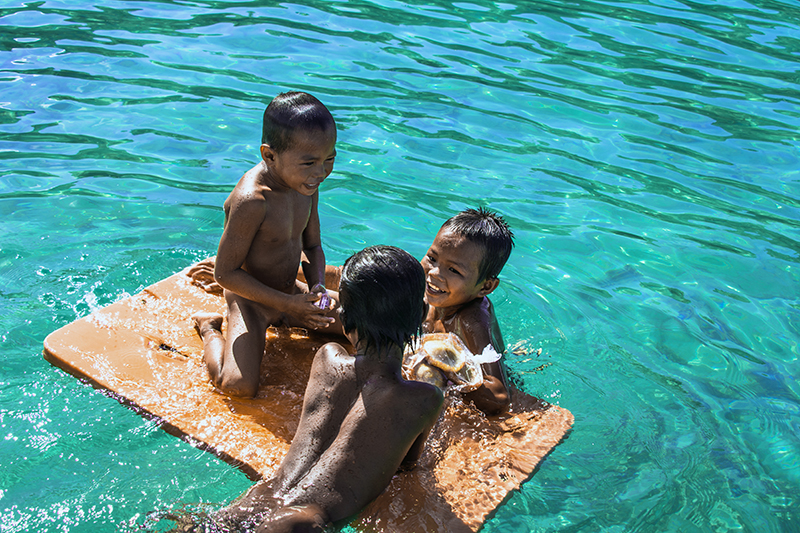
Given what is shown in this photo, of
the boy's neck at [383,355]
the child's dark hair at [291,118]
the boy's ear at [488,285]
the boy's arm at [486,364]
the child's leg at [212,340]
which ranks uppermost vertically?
the child's dark hair at [291,118]

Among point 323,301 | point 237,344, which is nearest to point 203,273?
point 237,344

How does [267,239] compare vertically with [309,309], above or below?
above

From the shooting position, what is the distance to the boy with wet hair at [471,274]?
3793 mm

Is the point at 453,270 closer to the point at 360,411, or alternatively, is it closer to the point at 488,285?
the point at 488,285

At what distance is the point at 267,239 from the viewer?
395 cm

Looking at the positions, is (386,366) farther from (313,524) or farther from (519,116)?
(519,116)

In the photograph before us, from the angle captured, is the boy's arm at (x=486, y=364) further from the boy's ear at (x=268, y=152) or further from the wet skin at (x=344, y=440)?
the boy's ear at (x=268, y=152)

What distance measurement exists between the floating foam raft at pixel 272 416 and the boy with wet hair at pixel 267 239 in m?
0.15

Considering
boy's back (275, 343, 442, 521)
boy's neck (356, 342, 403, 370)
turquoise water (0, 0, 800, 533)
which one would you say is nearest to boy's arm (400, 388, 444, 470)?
boy's back (275, 343, 442, 521)

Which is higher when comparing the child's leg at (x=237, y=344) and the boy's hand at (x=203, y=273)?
the child's leg at (x=237, y=344)

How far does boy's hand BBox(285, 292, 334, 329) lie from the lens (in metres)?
3.74

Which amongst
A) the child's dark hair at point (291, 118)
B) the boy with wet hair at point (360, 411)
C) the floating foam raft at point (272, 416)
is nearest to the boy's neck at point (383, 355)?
the boy with wet hair at point (360, 411)

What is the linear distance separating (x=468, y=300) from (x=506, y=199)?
92.6 inches

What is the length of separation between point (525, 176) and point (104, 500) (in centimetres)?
455
